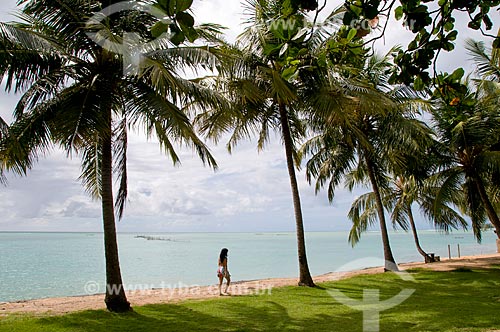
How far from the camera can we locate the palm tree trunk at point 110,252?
8.27m

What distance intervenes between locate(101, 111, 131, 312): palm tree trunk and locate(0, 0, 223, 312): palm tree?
0.06 ft

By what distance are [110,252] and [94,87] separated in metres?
3.17

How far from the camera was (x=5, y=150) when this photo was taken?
7.08 metres

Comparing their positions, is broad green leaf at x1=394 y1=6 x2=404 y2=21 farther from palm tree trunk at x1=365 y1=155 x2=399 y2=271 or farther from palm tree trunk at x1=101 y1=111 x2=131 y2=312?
palm tree trunk at x1=365 y1=155 x2=399 y2=271

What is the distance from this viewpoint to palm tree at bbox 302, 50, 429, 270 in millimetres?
10391

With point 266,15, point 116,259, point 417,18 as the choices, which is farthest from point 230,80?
point 417,18

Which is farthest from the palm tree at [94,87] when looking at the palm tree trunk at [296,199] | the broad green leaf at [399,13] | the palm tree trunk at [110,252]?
the broad green leaf at [399,13]

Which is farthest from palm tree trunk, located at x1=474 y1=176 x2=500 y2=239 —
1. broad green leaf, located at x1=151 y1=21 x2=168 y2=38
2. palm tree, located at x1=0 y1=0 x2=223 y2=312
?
broad green leaf, located at x1=151 y1=21 x2=168 y2=38

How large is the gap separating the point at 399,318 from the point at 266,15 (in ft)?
25.5

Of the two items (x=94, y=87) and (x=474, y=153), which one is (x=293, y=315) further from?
(x=474, y=153)

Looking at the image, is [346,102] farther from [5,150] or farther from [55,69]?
[5,150]

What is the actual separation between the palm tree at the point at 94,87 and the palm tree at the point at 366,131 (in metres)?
3.90

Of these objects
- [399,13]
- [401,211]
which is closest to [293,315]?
[399,13]

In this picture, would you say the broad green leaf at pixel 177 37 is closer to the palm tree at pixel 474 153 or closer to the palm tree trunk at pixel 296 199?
the palm tree at pixel 474 153
